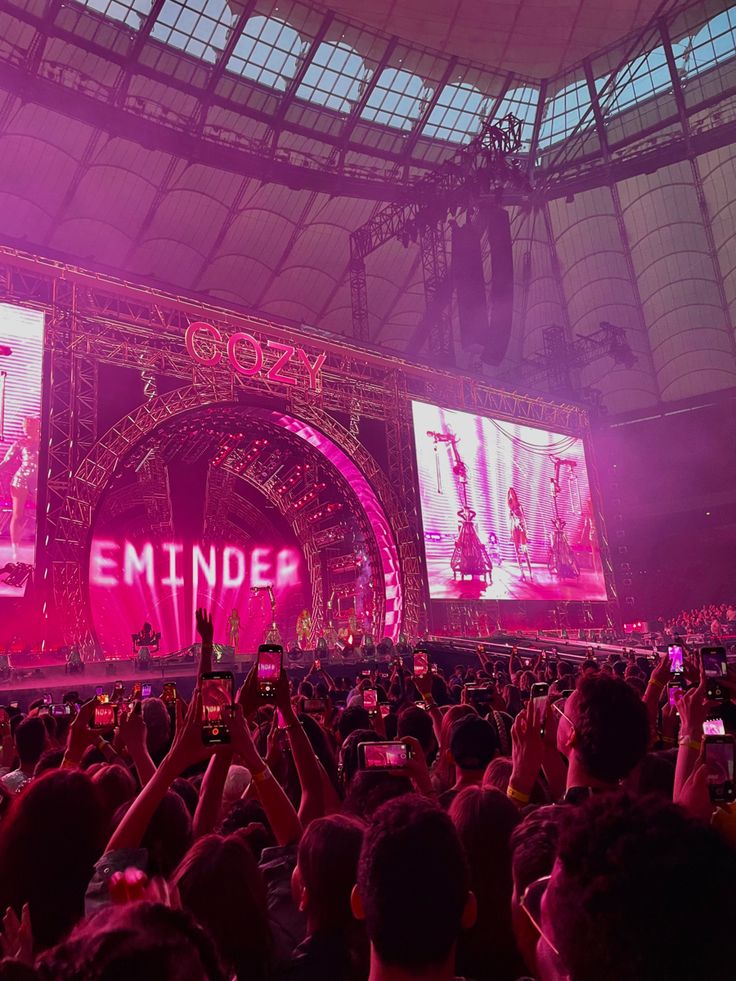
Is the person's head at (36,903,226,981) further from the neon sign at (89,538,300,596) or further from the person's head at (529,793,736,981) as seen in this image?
the neon sign at (89,538,300,596)

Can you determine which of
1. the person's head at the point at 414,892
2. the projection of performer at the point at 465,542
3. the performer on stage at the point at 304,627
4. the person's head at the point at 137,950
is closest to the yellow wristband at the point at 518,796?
the person's head at the point at 414,892

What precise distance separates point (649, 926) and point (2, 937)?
1189 mm

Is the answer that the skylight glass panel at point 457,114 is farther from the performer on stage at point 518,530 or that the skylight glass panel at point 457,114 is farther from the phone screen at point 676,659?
the phone screen at point 676,659

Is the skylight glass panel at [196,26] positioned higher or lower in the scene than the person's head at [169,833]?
higher

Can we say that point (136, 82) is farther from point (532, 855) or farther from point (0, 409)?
point (532, 855)

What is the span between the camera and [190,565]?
73.7 feet

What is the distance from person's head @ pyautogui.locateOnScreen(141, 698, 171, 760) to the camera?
5.39 m

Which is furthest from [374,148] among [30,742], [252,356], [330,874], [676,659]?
[330,874]

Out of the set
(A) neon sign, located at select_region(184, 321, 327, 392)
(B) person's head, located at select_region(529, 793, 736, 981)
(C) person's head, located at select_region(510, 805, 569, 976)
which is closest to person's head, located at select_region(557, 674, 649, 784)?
(C) person's head, located at select_region(510, 805, 569, 976)

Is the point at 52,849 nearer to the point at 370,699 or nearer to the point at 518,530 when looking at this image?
the point at 370,699

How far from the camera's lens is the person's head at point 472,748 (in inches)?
147

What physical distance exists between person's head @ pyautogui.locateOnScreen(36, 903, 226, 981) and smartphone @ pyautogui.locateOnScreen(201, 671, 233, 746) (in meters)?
1.31

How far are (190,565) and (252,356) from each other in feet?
20.9

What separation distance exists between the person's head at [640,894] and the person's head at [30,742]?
4293 millimetres
